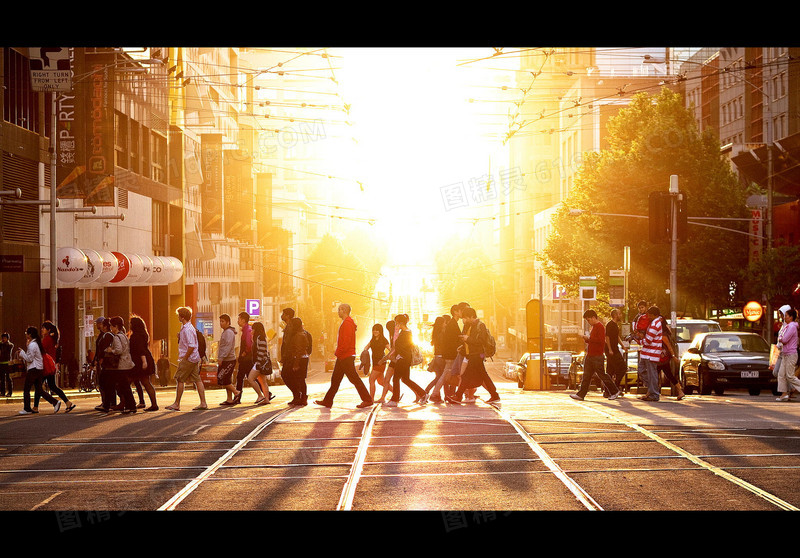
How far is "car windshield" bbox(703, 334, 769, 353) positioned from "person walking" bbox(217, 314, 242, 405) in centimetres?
1118

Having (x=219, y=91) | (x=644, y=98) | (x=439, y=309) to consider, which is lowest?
(x=439, y=309)

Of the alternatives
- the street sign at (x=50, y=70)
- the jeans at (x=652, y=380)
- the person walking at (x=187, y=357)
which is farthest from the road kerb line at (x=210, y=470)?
the street sign at (x=50, y=70)

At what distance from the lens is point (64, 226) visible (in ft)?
126

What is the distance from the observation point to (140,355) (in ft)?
67.0

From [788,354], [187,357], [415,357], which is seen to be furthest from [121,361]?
[788,354]

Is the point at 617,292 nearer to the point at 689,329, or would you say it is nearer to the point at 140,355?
the point at 689,329

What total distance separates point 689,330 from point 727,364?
296 inches

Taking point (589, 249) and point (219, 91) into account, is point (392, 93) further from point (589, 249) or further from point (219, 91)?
point (219, 91)

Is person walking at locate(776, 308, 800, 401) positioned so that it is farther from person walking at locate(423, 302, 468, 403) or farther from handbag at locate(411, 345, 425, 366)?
handbag at locate(411, 345, 425, 366)

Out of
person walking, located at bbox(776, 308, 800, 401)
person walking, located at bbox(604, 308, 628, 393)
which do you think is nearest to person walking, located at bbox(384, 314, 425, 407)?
person walking, located at bbox(604, 308, 628, 393)

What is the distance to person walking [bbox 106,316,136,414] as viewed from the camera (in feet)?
64.5

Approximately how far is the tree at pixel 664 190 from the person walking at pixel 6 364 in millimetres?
24356
